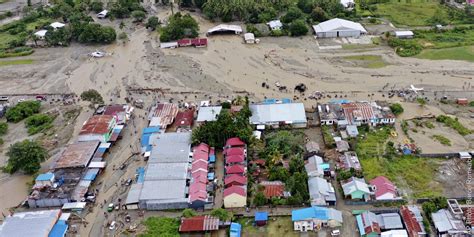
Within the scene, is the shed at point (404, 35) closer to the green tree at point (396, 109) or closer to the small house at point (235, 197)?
the green tree at point (396, 109)

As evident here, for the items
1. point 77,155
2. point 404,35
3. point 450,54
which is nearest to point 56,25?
point 77,155

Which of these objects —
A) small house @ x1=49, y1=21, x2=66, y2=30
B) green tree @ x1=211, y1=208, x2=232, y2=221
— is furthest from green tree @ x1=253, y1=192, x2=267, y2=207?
small house @ x1=49, y1=21, x2=66, y2=30

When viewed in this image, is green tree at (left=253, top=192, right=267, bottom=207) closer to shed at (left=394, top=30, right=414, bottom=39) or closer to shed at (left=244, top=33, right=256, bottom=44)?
shed at (left=244, top=33, right=256, bottom=44)

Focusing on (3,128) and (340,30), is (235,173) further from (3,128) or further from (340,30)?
(340,30)

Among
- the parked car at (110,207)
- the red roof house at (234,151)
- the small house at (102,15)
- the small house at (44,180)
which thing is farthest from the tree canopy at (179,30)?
the parked car at (110,207)

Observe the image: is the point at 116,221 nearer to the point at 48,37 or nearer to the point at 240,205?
the point at 240,205
